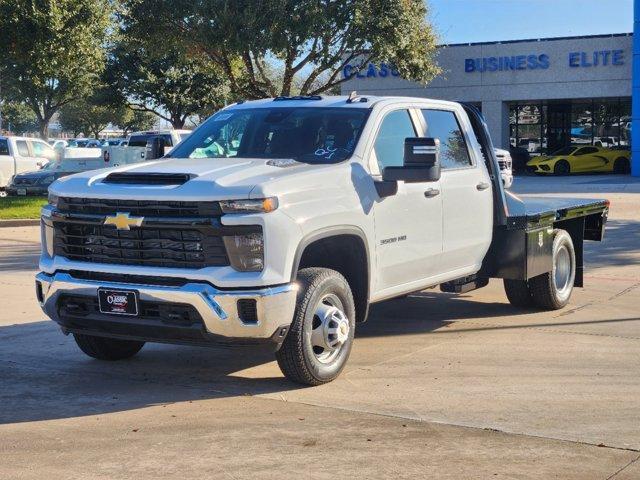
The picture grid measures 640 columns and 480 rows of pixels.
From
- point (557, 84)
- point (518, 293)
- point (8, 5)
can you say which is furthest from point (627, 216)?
point (557, 84)

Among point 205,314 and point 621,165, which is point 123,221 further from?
point 621,165

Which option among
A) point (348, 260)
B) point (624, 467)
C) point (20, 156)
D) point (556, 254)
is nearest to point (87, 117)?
point (20, 156)

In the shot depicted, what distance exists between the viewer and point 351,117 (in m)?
7.42

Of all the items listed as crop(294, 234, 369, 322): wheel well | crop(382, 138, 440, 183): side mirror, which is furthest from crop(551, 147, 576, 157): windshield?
crop(294, 234, 369, 322): wheel well

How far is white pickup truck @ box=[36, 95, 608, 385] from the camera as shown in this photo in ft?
19.8

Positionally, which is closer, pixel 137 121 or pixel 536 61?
pixel 536 61

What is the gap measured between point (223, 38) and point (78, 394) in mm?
22584

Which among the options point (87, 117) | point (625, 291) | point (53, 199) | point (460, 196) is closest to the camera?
point (53, 199)

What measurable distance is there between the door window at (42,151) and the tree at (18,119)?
204 feet

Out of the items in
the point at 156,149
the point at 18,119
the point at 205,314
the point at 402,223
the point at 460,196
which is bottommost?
the point at 205,314

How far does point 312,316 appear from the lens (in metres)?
6.39

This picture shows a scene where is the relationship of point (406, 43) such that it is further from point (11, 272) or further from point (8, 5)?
point (11, 272)

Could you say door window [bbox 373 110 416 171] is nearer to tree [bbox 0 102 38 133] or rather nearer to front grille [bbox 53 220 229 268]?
front grille [bbox 53 220 229 268]

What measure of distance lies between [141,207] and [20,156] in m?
23.9
